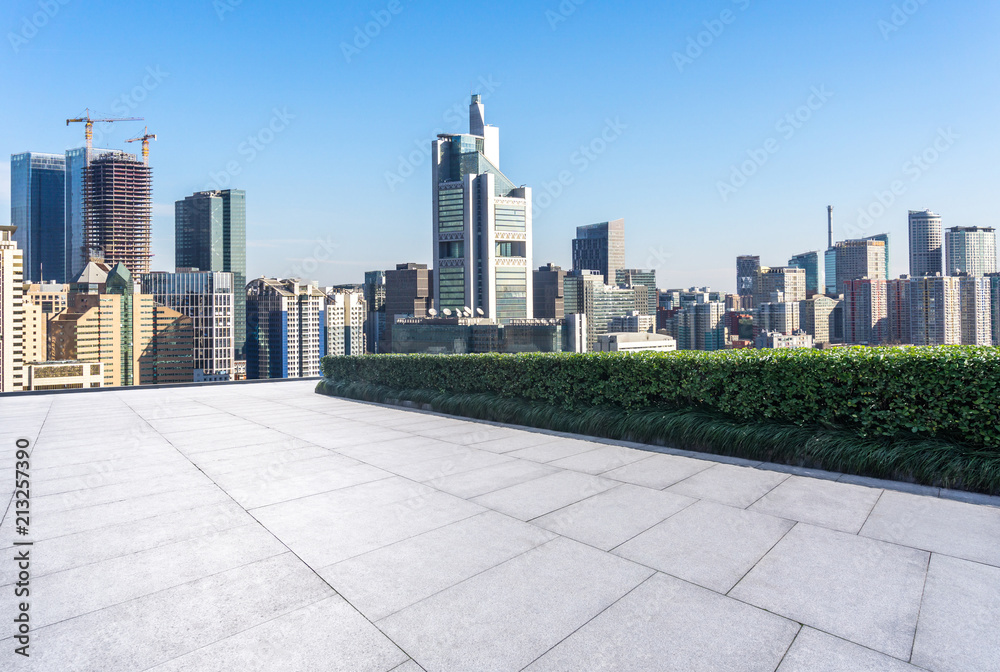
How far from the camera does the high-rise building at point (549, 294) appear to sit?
617 ft

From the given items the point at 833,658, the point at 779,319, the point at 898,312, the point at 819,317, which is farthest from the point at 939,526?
the point at 819,317

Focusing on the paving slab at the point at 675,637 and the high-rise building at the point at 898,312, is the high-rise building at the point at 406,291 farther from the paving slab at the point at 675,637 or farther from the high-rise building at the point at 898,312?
the paving slab at the point at 675,637

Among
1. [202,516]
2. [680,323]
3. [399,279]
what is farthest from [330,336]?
[202,516]

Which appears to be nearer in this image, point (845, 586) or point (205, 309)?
point (845, 586)

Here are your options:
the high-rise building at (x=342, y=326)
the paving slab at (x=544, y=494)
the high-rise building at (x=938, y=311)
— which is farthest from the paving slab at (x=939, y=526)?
the high-rise building at (x=342, y=326)

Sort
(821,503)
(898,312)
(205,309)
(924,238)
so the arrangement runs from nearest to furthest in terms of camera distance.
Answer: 1. (821,503)
2. (898,312)
3. (205,309)
4. (924,238)

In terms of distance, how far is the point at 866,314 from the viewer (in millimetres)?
114750

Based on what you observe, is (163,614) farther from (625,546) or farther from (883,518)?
(883,518)

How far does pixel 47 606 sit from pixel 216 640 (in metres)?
1.36

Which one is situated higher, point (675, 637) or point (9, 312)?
point (9, 312)

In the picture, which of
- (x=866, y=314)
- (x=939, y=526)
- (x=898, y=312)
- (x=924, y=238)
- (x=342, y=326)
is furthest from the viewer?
(x=924, y=238)

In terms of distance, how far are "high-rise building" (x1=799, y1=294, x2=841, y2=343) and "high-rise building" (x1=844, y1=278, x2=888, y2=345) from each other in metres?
11.5

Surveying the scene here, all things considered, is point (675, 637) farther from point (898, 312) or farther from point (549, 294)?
point (549, 294)

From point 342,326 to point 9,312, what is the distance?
102m
